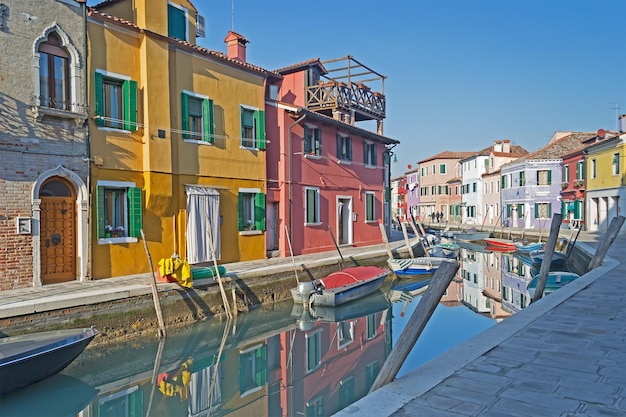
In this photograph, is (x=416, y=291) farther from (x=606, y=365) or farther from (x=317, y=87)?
(x=606, y=365)

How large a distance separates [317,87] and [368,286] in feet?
32.0

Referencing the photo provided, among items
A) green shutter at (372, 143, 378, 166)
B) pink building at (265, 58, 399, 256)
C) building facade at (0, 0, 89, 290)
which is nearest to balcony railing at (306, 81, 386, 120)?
pink building at (265, 58, 399, 256)

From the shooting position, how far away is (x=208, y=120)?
15375 mm

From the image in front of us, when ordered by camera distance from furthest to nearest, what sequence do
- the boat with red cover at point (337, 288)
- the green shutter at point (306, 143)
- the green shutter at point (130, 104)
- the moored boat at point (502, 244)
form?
1. the moored boat at point (502, 244)
2. the green shutter at point (306, 143)
3. the boat with red cover at point (337, 288)
4. the green shutter at point (130, 104)

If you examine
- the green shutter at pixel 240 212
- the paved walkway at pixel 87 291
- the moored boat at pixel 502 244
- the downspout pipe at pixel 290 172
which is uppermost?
the downspout pipe at pixel 290 172

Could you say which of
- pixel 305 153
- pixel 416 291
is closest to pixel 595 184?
pixel 416 291

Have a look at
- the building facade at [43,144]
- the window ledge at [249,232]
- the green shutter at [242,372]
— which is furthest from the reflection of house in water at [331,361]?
the building facade at [43,144]

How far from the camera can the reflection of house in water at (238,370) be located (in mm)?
7957

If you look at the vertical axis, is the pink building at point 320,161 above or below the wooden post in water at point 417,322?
above

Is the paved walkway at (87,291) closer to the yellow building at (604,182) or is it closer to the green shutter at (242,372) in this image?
the green shutter at (242,372)

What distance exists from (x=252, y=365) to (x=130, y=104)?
25.1 feet

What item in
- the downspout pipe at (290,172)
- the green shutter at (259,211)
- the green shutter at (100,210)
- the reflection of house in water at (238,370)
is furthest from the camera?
the downspout pipe at (290,172)

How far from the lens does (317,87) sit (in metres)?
21.6

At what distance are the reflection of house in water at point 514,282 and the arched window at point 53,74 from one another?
549 inches
